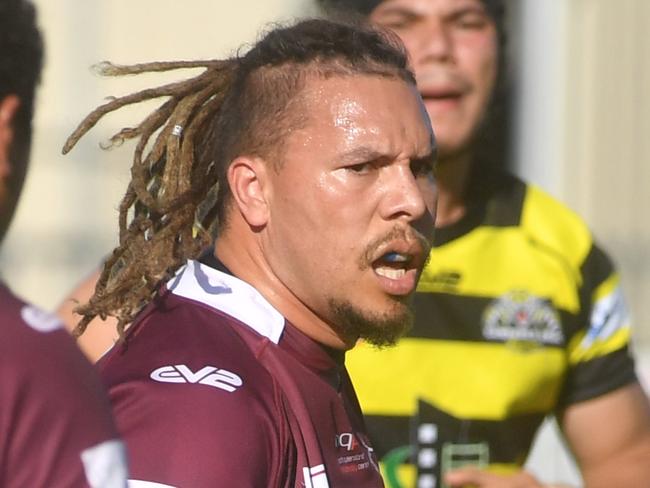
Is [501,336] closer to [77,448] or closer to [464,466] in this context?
[464,466]

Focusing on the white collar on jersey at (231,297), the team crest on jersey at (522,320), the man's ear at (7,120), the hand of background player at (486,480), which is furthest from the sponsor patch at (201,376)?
the team crest on jersey at (522,320)

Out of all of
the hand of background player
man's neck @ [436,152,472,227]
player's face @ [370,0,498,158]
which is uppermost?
player's face @ [370,0,498,158]

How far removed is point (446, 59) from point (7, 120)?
1.71 meters

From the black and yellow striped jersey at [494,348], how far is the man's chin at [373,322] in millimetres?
1144

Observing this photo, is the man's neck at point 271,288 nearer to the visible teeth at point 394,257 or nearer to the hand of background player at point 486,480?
the visible teeth at point 394,257

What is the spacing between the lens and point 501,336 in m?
4.13

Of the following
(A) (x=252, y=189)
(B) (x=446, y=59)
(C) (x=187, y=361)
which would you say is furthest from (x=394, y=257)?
(B) (x=446, y=59)

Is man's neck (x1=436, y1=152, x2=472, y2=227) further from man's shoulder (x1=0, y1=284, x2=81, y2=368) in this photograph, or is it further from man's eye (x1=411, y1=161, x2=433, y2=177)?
man's shoulder (x1=0, y1=284, x2=81, y2=368)

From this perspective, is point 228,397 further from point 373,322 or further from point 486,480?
point 486,480

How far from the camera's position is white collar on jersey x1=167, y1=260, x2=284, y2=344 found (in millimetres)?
2715

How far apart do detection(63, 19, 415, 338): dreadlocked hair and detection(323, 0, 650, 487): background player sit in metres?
1.10

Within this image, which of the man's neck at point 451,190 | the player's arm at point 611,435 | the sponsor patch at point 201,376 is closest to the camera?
the sponsor patch at point 201,376

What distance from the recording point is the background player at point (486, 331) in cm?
404

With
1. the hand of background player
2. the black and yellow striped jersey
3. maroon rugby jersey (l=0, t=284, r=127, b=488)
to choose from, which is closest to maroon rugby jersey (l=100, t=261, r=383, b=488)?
maroon rugby jersey (l=0, t=284, r=127, b=488)
